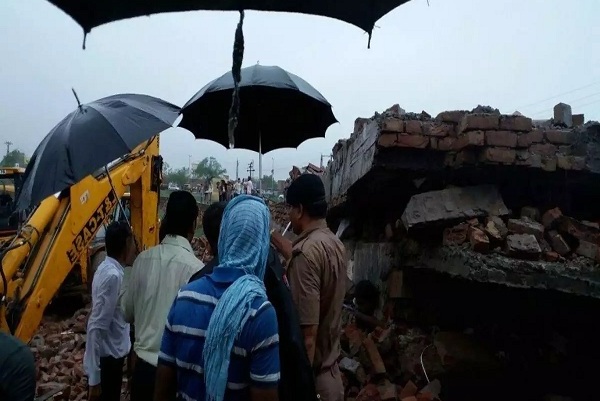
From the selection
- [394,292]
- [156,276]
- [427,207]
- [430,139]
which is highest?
[430,139]

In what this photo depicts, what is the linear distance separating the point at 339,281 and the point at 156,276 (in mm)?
1073

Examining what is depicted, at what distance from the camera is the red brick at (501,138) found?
12.8 feet

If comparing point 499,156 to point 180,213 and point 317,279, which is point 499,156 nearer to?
point 317,279

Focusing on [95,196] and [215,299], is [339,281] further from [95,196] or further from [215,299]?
[95,196]

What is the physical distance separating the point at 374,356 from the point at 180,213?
2.47 meters

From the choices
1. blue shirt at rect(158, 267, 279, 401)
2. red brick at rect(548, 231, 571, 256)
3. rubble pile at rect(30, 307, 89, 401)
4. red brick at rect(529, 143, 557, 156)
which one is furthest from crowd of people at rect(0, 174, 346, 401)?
red brick at rect(529, 143, 557, 156)

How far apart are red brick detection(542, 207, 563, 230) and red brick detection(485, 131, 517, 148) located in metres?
0.60

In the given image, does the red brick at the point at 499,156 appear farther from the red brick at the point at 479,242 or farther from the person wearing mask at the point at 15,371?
the person wearing mask at the point at 15,371

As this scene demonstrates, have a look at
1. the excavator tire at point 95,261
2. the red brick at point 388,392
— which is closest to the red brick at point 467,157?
the red brick at point 388,392

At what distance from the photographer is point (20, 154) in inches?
2391

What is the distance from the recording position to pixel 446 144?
13.8ft

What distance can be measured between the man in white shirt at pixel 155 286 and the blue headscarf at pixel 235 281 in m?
1.10

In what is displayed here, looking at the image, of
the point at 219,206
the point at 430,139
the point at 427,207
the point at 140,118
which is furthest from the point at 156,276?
the point at 430,139

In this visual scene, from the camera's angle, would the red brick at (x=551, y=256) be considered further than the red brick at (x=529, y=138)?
No
